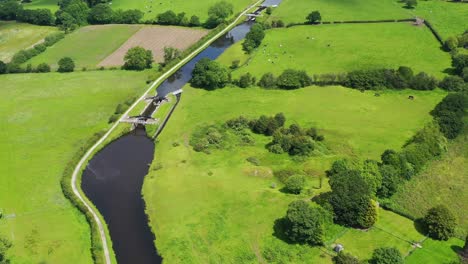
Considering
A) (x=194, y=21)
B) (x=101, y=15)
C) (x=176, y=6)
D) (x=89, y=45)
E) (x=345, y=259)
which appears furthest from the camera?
(x=176, y=6)

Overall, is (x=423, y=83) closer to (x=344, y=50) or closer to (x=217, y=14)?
(x=344, y=50)

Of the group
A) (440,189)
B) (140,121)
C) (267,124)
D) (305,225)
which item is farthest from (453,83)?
(140,121)

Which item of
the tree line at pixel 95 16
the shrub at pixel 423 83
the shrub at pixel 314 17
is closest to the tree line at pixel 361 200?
the shrub at pixel 423 83

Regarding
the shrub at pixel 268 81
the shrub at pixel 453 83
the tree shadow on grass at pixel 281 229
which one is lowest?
the tree shadow on grass at pixel 281 229

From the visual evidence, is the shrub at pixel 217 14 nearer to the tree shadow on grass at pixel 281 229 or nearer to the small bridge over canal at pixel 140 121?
the small bridge over canal at pixel 140 121

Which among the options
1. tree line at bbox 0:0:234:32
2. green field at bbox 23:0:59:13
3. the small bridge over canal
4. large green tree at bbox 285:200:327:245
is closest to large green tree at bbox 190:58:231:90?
the small bridge over canal

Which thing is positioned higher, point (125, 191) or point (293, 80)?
point (293, 80)
